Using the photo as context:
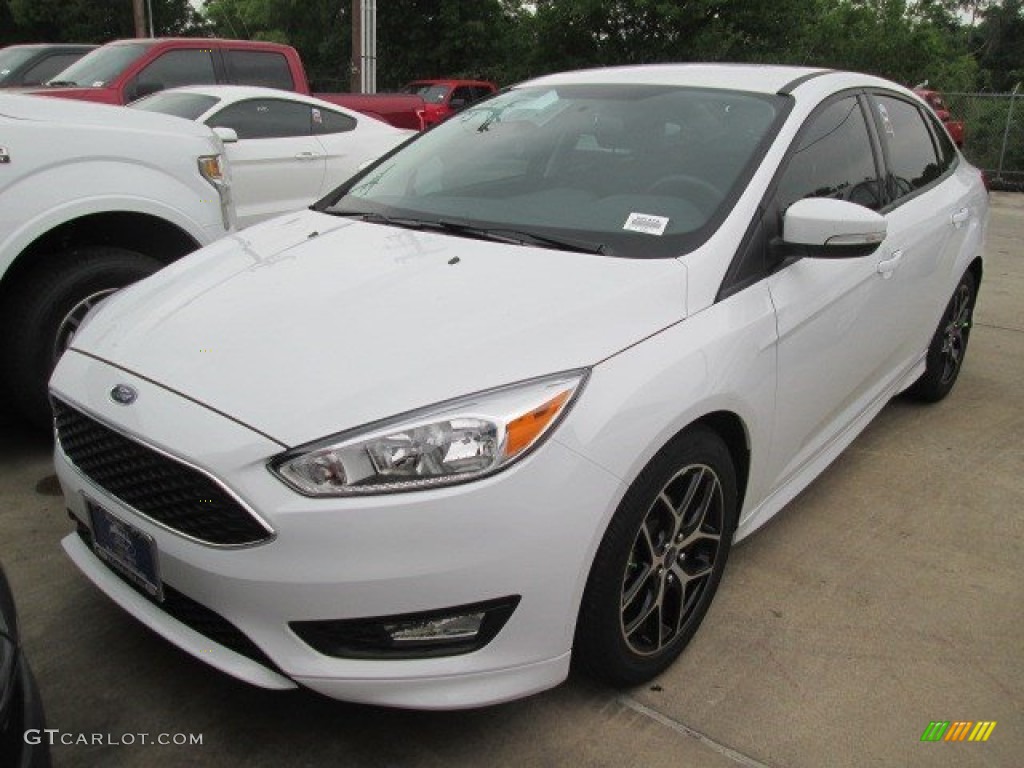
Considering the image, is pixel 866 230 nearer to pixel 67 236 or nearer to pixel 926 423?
pixel 926 423

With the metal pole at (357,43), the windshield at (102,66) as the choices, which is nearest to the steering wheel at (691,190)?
the windshield at (102,66)

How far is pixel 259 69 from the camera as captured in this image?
8.91m

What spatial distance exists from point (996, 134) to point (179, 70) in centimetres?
1524

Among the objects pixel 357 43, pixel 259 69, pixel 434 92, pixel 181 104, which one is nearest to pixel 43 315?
pixel 181 104

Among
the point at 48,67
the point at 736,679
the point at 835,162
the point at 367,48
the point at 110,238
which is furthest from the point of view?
the point at 367,48

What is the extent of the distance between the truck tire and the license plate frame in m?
1.62

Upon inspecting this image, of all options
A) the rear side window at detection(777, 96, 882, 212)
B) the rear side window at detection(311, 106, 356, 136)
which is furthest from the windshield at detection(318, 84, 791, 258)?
the rear side window at detection(311, 106, 356, 136)

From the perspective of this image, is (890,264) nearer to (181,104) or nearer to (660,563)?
(660,563)

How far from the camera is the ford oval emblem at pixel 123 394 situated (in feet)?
6.77

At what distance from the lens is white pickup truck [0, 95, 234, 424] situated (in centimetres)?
342

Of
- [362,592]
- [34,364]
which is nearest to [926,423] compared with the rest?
[362,592]

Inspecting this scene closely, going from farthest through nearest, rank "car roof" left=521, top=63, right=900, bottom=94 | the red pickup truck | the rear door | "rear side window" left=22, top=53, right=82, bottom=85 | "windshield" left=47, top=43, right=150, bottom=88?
"rear side window" left=22, top=53, right=82, bottom=85, "windshield" left=47, top=43, right=150, bottom=88, the red pickup truck, the rear door, "car roof" left=521, top=63, right=900, bottom=94

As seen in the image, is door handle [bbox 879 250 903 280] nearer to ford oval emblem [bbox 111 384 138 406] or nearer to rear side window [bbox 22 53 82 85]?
ford oval emblem [bbox 111 384 138 406]

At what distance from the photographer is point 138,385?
2.09 metres
